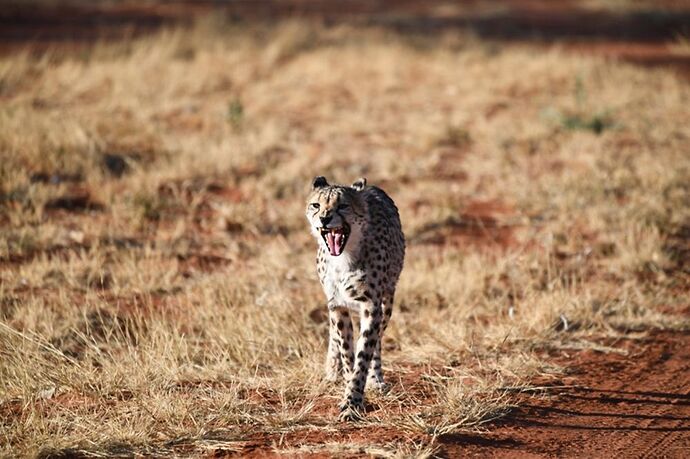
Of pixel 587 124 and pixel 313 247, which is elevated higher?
pixel 587 124

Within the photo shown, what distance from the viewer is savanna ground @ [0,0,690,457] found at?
511 centimetres

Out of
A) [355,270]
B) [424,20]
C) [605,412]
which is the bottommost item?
[605,412]

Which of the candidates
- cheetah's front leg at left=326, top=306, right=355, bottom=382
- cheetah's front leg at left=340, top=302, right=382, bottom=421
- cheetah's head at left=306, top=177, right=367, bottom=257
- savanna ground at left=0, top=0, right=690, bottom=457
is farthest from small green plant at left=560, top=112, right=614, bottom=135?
cheetah's front leg at left=340, top=302, right=382, bottom=421

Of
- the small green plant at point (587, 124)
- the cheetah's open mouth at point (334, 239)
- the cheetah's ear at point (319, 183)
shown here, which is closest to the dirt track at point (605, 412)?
the cheetah's open mouth at point (334, 239)

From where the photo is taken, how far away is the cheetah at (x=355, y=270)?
509cm

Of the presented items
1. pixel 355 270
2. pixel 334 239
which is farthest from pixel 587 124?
pixel 334 239

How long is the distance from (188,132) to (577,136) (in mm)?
5029

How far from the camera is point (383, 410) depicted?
205 inches

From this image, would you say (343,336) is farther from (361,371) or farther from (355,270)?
(355,270)

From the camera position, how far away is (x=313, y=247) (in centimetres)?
877

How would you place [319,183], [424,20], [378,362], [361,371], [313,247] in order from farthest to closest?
[424,20] → [313,247] → [378,362] → [319,183] → [361,371]

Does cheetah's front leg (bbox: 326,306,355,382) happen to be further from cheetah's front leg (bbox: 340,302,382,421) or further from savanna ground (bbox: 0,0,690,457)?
savanna ground (bbox: 0,0,690,457)

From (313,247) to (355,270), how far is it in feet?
11.6

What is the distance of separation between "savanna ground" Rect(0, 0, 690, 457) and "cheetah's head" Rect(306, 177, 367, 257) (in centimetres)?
94
